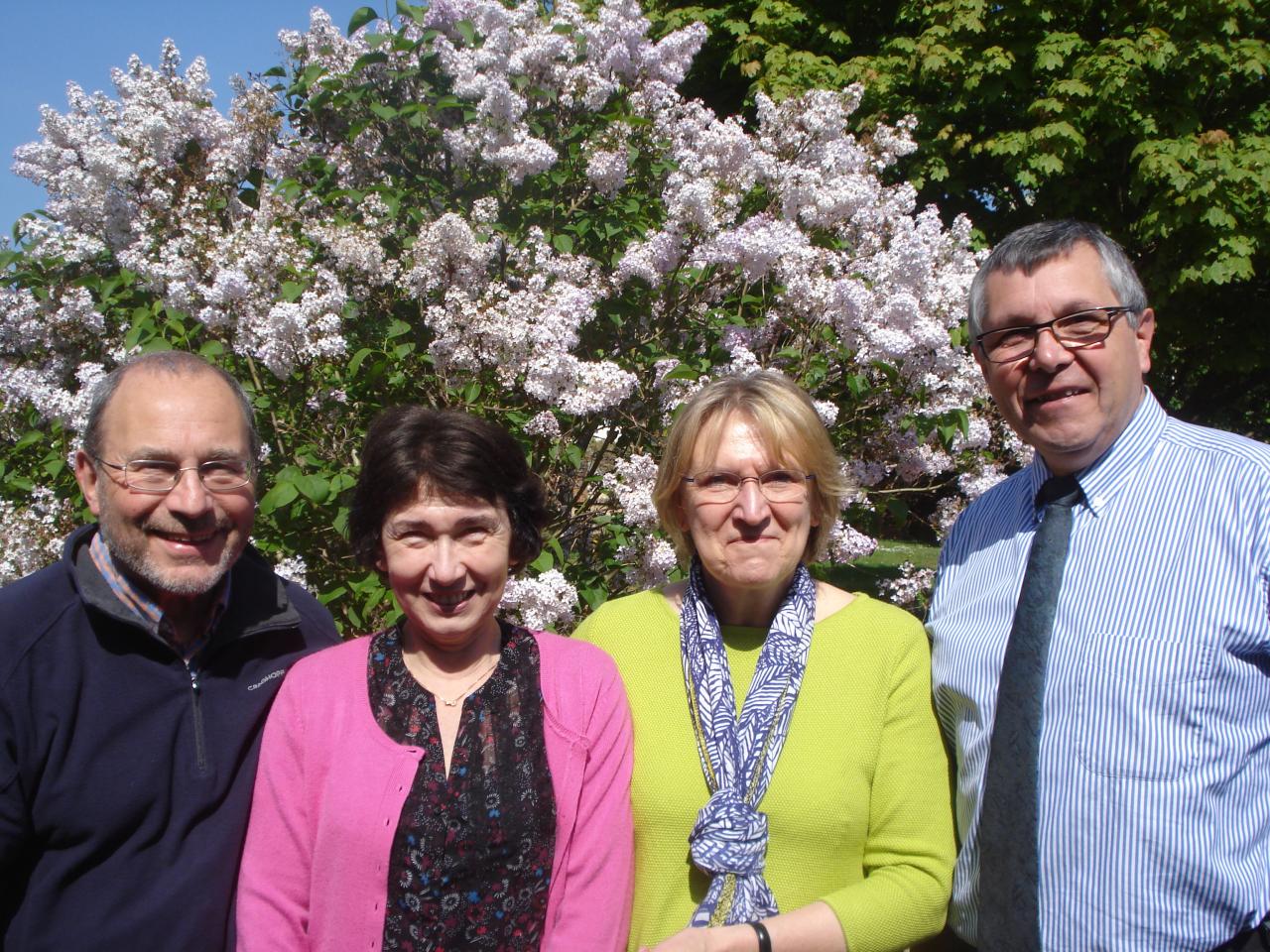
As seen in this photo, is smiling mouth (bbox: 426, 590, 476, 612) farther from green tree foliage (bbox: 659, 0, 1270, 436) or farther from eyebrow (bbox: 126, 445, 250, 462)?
green tree foliage (bbox: 659, 0, 1270, 436)

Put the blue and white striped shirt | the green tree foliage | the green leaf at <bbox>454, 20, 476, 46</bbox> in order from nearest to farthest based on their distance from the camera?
A: the blue and white striped shirt → the green leaf at <bbox>454, 20, 476, 46</bbox> → the green tree foliage

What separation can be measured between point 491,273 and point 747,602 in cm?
195

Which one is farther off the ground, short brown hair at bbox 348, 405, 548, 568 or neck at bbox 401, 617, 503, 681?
short brown hair at bbox 348, 405, 548, 568

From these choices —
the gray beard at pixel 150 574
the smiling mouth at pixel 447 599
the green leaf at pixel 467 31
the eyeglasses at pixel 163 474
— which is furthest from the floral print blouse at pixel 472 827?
the green leaf at pixel 467 31

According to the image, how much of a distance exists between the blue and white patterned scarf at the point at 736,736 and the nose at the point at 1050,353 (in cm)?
63

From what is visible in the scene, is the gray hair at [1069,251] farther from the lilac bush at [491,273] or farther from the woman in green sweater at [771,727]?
the lilac bush at [491,273]

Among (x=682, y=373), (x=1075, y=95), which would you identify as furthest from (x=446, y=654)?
(x=1075, y=95)

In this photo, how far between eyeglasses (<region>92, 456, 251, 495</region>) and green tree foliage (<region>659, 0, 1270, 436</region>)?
7.35 meters

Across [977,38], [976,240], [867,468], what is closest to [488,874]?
[867,468]

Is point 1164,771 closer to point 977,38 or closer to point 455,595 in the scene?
point 455,595

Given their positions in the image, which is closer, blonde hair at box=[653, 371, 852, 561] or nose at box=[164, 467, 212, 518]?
nose at box=[164, 467, 212, 518]

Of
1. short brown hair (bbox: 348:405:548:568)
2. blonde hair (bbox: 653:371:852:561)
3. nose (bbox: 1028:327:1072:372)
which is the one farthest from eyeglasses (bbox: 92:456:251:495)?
nose (bbox: 1028:327:1072:372)

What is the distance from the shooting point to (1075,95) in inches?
344

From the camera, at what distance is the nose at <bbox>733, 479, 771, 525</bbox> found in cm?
200
